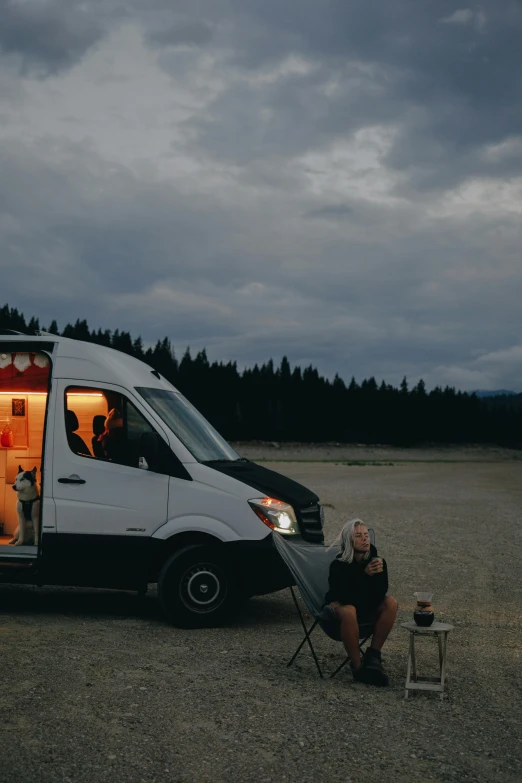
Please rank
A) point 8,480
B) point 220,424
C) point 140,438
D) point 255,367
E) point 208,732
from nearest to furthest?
1. point 208,732
2. point 140,438
3. point 8,480
4. point 220,424
5. point 255,367

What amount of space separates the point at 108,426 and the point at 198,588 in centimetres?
192

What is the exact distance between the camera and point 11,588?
429 inches

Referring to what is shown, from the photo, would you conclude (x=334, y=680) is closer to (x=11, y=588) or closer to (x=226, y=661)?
(x=226, y=661)

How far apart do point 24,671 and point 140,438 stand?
2486 mm

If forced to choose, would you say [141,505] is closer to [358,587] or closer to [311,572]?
[311,572]

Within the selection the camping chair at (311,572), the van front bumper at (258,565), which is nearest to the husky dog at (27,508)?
the van front bumper at (258,565)

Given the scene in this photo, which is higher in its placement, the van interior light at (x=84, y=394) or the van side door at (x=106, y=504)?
the van interior light at (x=84, y=394)

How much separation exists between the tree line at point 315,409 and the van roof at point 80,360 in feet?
383

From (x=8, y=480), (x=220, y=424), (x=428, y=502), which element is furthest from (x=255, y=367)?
(x=8, y=480)

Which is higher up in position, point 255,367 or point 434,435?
point 255,367

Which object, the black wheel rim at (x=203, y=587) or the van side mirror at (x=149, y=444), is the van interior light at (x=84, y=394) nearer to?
the van side mirror at (x=149, y=444)

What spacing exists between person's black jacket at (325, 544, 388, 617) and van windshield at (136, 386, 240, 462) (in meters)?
2.23

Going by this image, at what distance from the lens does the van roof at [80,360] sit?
884cm

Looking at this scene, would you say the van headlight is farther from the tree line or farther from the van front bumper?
the tree line
